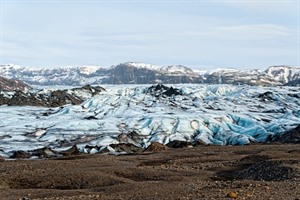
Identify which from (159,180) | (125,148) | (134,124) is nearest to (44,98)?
(134,124)

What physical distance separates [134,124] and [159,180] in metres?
30.5

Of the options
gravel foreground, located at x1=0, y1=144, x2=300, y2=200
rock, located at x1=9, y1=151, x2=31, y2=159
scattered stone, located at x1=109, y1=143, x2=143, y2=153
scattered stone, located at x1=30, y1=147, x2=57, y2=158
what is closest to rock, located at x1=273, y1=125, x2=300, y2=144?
scattered stone, located at x1=109, y1=143, x2=143, y2=153

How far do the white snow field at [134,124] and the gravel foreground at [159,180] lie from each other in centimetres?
1482

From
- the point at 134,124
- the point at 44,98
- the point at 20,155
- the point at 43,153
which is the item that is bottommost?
the point at 134,124

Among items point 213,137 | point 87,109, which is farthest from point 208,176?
point 87,109

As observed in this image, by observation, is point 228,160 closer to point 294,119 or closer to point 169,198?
point 169,198

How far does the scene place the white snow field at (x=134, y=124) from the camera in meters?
42.6

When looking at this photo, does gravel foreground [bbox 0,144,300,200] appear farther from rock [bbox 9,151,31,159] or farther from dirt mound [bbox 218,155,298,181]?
rock [bbox 9,151,31,159]

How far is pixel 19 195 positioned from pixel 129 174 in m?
5.68

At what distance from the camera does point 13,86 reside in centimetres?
14838

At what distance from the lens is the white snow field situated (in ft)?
140

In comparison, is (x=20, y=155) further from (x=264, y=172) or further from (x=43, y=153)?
(x=264, y=172)

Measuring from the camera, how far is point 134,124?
4847cm

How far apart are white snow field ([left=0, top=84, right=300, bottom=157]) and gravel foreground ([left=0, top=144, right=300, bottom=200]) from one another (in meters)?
14.8
